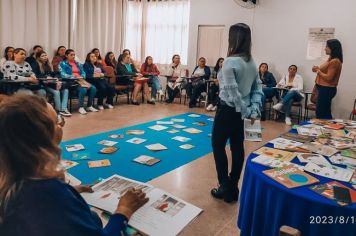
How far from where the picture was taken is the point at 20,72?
5.40m

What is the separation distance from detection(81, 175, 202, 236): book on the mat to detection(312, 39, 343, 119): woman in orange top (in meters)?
3.44

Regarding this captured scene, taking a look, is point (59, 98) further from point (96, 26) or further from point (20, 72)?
point (96, 26)

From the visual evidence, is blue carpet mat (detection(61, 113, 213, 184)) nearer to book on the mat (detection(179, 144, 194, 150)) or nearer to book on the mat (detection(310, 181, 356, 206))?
book on the mat (detection(179, 144, 194, 150))

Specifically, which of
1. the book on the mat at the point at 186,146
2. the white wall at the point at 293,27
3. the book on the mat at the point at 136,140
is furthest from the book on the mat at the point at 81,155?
the white wall at the point at 293,27

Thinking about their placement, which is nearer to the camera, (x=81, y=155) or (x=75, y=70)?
(x=81, y=155)

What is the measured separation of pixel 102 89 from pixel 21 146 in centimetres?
588

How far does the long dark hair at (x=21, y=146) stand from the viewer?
Result: 0.81 m

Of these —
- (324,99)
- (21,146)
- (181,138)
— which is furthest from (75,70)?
(21,146)

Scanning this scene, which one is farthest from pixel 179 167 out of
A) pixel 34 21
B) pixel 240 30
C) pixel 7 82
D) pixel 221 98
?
pixel 34 21

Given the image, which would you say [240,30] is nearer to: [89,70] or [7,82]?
[7,82]

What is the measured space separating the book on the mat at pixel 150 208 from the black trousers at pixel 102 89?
197 inches

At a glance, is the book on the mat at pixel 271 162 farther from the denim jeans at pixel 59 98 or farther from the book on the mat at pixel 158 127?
the denim jeans at pixel 59 98

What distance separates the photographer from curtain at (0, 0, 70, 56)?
19.8 feet

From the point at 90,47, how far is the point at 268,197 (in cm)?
697
